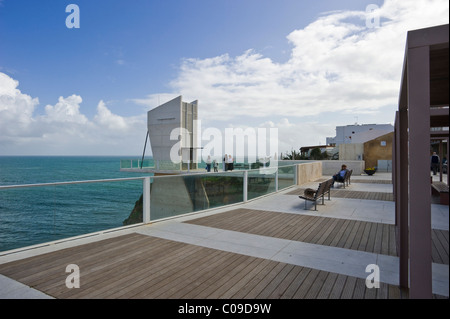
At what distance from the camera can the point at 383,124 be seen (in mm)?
65250

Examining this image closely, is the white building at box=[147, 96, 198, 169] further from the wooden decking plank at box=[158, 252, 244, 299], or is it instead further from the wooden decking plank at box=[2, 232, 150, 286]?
the wooden decking plank at box=[158, 252, 244, 299]

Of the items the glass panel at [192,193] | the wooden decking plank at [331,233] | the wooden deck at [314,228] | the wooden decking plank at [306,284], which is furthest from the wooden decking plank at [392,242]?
the glass panel at [192,193]

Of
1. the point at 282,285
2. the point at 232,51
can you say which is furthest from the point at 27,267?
the point at 232,51

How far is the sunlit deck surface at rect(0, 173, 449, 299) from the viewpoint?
3.23 m

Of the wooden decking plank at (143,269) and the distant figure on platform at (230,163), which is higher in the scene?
the distant figure on platform at (230,163)

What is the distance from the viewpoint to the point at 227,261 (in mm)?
4180

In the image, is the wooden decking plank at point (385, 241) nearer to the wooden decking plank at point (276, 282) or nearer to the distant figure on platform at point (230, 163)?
the wooden decking plank at point (276, 282)

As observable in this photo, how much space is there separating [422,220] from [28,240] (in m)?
5.48

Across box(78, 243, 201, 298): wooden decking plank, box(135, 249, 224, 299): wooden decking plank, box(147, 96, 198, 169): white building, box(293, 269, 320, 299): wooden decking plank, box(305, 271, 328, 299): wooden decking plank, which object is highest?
box(147, 96, 198, 169): white building

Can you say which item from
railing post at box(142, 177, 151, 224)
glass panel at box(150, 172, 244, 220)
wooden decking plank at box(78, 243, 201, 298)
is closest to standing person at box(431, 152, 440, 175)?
glass panel at box(150, 172, 244, 220)

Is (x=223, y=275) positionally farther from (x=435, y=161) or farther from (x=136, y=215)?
(x=435, y=161)

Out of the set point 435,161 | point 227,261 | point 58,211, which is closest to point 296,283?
point 227,261

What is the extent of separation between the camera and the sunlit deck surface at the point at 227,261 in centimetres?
323

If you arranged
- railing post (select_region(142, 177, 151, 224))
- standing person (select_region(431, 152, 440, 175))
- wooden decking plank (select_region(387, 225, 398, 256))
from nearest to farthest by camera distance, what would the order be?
wooden decking plank (select_region(387, 225, 398, 256)) < railing post (select_region(142, 177, 151, 224)) < standing person (select_region(431, 152, 440, 175))
